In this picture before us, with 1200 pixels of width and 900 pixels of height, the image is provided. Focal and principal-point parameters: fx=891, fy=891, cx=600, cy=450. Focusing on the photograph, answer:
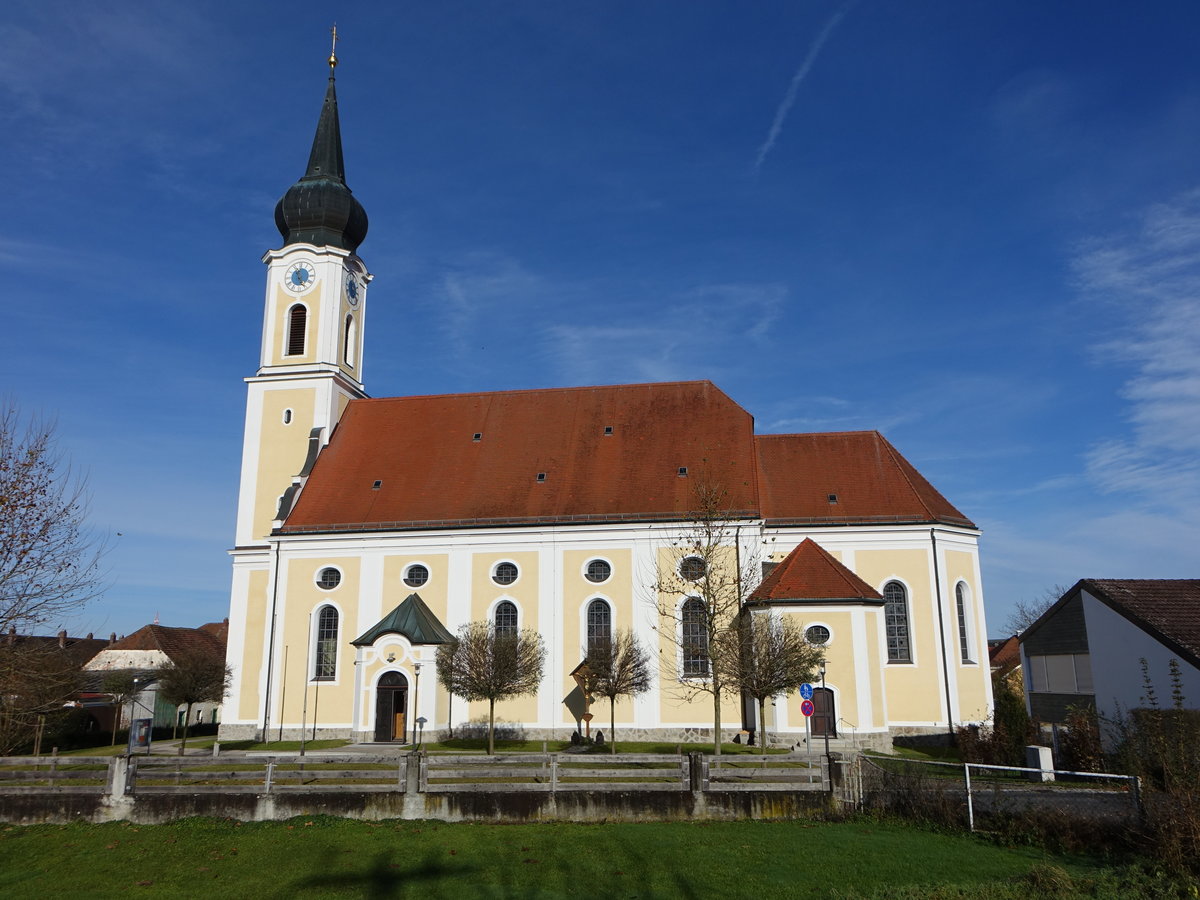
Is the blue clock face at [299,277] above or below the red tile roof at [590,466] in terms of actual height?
above

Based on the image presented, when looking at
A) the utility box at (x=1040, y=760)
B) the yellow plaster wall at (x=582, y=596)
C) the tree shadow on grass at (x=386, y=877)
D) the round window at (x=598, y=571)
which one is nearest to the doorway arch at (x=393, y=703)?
the yellow plaster wall at (x=582, y=596)

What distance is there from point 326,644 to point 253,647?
2919mm

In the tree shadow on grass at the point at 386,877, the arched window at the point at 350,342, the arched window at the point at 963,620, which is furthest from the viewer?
the arched window at the point at 350,342

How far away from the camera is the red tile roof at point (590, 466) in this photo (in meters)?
32.2

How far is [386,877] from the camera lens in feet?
43.2

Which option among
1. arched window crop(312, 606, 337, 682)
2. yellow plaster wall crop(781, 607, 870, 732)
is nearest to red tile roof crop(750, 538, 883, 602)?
yellow plaster wall crop(781, 607, 870, 732)

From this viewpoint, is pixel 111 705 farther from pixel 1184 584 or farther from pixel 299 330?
pixel 1184 584

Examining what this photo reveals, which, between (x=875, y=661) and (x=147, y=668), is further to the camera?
(x=147, y=668)

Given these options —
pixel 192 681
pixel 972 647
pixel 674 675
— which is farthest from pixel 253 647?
pixel 972 647

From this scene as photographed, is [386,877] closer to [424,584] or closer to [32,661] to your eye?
[32,661]

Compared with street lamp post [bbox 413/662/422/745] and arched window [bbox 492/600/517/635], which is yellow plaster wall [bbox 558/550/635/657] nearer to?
arched window [bbox 492/600/517/635]

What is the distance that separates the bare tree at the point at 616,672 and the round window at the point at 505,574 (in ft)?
14.0

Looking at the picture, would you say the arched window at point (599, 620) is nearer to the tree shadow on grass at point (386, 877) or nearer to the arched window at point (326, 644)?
the arched window at point (326, 644)

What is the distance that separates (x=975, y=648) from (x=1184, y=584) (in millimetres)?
9958
